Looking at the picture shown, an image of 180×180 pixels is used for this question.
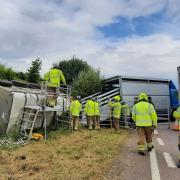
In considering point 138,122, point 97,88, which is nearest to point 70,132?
point 138,122

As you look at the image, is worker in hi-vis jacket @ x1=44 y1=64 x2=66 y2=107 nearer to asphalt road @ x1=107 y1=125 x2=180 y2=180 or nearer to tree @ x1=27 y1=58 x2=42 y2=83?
asphalt road @ x1=107 y1=125 x2=180 y2=180

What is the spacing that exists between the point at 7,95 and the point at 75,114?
492 cm

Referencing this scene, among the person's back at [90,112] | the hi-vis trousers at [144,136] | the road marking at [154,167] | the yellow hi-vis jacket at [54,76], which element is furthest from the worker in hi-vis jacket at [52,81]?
the road marking at [154,167]

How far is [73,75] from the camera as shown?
→ 41.6 metres

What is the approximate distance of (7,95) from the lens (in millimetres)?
12367

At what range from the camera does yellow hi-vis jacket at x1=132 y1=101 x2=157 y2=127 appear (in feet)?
32.6

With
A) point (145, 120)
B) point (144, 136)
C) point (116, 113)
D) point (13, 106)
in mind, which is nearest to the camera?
point (145, 120)

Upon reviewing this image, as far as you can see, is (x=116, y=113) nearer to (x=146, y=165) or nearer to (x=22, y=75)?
(x=146, y=165)

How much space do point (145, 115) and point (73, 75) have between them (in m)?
31.9

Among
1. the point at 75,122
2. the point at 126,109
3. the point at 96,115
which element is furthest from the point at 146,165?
the point at 126,109

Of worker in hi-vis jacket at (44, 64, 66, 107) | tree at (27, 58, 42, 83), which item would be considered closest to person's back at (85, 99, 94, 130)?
worker in hi-vis jacket at (44, 64, 66, 107)

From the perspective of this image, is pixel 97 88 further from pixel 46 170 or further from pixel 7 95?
pixel 46 170

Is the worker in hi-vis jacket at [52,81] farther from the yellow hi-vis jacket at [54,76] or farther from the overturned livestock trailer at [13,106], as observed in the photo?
the overturned livestock trailer at [13,106]

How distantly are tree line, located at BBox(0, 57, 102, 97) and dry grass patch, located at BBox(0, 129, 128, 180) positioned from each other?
1371 cm
